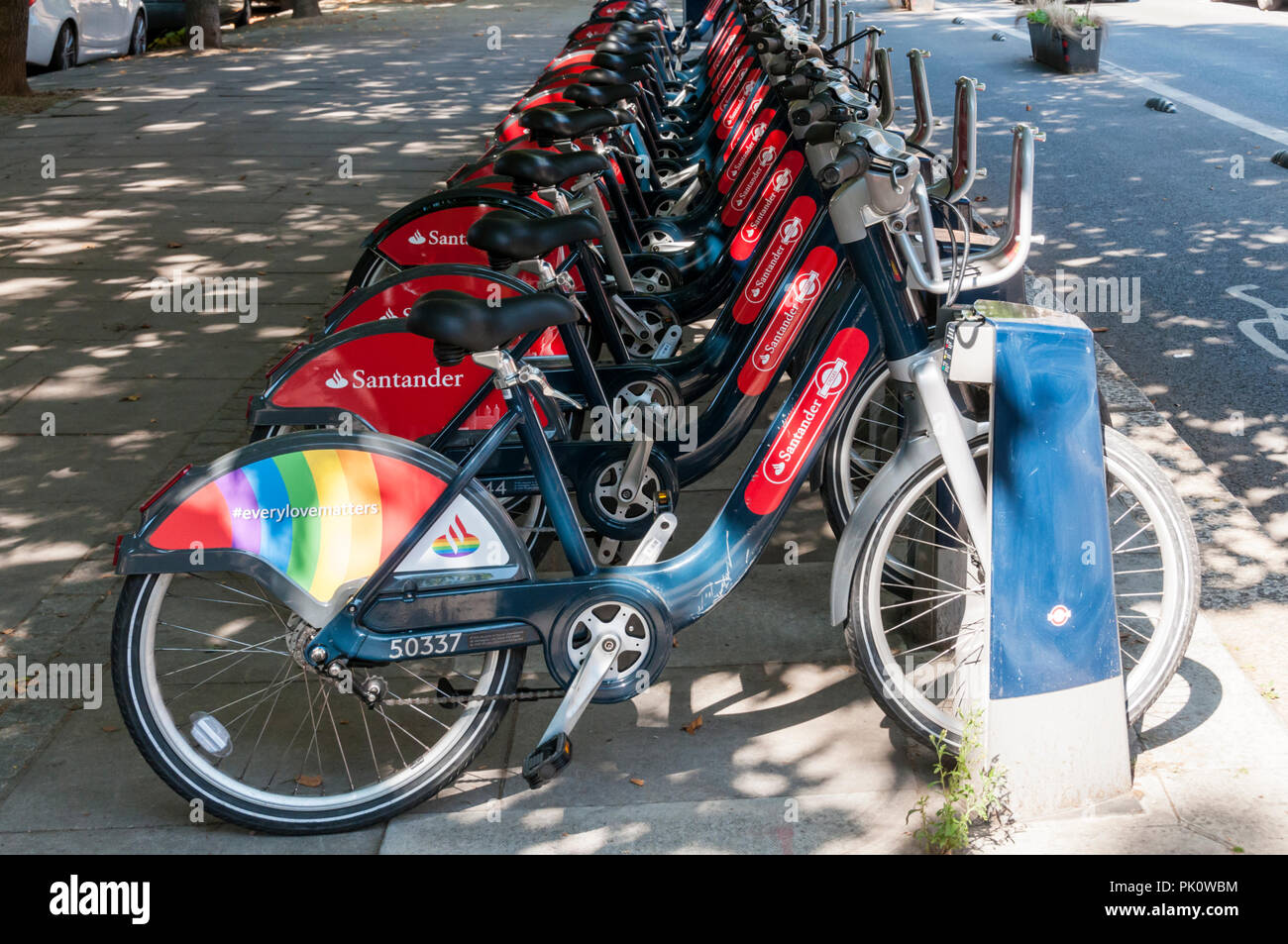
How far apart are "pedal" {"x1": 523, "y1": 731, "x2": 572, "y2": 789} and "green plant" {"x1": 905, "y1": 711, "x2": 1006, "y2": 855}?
771 mm

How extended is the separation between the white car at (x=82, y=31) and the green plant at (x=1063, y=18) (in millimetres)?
11382

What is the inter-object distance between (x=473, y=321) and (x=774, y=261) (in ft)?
6.22

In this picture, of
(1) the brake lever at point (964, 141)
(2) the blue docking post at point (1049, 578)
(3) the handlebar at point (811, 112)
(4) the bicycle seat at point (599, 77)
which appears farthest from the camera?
(4) the bicycle seat at point (599, 77)

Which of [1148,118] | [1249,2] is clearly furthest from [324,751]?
[1249,2]

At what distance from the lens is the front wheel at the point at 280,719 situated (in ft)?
9.66

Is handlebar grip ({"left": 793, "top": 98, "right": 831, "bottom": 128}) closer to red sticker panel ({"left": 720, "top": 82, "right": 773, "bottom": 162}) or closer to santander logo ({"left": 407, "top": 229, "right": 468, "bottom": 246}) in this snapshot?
santander logo ({"left": 407, "top": 229, "right": 468, "bottom": 246})

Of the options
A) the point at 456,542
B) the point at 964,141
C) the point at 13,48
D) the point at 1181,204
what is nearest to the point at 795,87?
the point at 964,141

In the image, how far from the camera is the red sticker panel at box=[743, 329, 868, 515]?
3.19m

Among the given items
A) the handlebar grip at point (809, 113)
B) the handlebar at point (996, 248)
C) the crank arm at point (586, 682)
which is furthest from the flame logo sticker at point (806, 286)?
the crank arm at point (586, 682)

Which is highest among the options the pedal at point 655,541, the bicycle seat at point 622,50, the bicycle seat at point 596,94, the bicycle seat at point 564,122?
the bicycle seat at point 622,50

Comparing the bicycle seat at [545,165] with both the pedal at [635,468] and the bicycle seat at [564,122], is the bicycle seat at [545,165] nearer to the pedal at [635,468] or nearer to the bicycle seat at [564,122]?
the bicycle seat at [564,122]

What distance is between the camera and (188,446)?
5.16 metres

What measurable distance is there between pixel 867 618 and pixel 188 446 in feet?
10.2

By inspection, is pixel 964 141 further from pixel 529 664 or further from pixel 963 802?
pixel 529 664
